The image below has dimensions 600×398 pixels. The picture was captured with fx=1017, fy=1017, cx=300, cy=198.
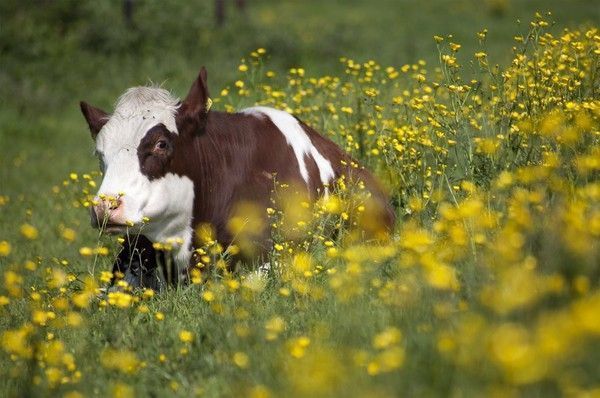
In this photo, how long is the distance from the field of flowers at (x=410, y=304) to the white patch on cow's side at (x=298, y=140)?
36 centimetres

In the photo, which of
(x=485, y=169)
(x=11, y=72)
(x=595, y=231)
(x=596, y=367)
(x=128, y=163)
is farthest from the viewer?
(x=11, y=72)

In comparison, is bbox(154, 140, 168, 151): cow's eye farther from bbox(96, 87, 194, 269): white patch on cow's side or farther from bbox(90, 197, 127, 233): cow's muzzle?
bbox(90, 197, 127, 233): cow's muzzle

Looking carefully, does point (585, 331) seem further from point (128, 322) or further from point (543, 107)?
point (543, 107)

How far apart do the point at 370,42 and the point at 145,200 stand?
42.7 feet

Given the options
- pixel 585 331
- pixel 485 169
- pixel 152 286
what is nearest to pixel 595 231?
pixel 585 331

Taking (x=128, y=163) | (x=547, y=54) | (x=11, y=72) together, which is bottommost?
(x=11, y=72)

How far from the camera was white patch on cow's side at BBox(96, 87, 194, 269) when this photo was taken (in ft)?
16.8

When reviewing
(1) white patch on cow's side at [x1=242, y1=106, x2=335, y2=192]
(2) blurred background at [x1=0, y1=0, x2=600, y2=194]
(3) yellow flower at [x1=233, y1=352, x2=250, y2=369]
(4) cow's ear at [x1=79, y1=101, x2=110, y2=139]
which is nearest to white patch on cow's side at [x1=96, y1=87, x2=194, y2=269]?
(4) cow's ear at [x1=79, y1=101, x2=110, y2=139]

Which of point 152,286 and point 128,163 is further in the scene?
point 152,286

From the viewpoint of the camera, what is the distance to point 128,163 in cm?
516

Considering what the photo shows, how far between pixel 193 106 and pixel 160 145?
1.13 ft

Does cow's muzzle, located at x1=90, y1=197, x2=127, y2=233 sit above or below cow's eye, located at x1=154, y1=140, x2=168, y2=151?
below

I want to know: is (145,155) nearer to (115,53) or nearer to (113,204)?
(113,204)

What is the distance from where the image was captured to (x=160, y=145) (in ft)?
17.5
